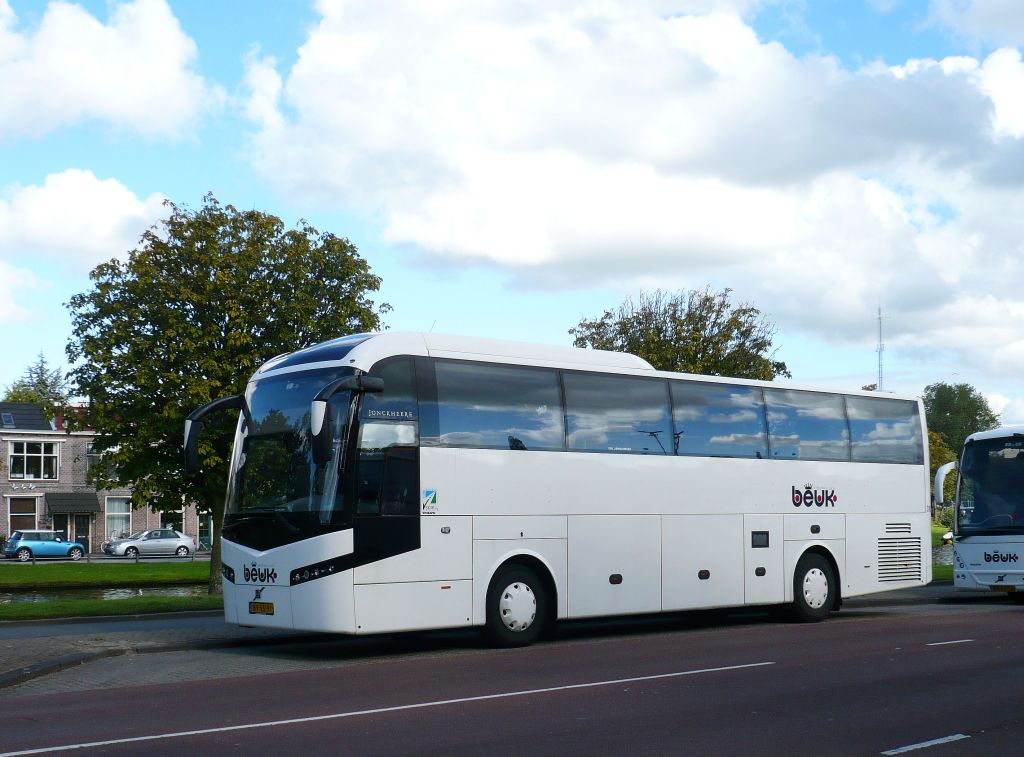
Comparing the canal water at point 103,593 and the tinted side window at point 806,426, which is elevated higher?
the tinted side window at point 806,426

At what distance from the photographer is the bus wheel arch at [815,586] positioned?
62.8ft

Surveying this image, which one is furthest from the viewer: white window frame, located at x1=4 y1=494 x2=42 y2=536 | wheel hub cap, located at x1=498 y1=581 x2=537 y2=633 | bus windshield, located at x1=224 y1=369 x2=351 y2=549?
white window frame, located at x1=4 y1=494 x2=42 y2=536

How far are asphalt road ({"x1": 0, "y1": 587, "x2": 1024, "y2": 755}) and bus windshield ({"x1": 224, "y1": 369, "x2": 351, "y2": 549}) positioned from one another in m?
1.52

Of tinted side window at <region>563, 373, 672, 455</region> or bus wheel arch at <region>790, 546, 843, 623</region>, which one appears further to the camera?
bus wheel arch at <region>790, 546, 843, 623</region>

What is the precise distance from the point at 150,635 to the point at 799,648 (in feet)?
27.1

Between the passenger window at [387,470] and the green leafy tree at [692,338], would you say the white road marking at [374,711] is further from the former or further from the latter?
the green leafy tree at [692,338]

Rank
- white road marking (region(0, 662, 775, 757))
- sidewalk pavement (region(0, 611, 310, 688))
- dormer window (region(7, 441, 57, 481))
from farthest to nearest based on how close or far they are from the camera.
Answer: dormer window (region(7, 441, 57, 481)) < sidewalk pavement (region(0, 611, 310, 688)) < white road marking (region(0, 662, 775, 757))

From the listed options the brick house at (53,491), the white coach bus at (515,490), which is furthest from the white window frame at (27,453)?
the white coach bus at (515,490)

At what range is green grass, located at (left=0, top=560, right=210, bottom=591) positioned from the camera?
120ft

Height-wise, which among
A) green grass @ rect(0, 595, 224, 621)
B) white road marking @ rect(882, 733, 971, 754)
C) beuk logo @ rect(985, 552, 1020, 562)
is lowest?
green grass @ rect(0, 595, 224, 621)

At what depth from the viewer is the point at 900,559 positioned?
20625 millimetres

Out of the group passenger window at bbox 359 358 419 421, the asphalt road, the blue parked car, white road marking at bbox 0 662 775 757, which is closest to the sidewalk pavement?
the asphalt road

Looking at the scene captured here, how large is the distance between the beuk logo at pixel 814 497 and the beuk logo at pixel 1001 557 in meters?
5.71

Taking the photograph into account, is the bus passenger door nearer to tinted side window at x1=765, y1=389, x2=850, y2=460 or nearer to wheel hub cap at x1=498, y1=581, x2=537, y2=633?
tinted side window at x1=765, y1=389, x2=850, y2=460
